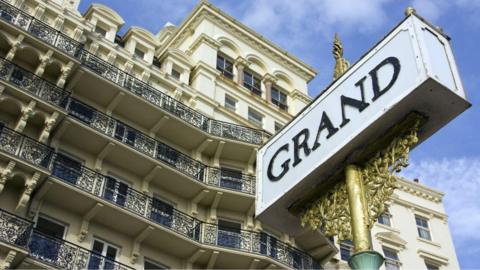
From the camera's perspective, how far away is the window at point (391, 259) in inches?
1231

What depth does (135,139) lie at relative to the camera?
24391 millimetres

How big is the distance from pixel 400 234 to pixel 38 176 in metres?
20.8

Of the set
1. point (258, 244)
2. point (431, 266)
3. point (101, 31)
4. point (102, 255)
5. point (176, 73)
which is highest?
point (101, 31)

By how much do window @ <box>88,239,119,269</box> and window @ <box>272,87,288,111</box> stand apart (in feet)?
44.2

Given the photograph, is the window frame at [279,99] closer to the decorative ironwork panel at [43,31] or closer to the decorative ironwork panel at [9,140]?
the decorative ironwork panel at [43,31]

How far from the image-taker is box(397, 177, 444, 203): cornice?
119ft

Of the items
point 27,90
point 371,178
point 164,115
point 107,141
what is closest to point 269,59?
point 164,115

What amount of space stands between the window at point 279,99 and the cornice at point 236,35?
7.00 feet

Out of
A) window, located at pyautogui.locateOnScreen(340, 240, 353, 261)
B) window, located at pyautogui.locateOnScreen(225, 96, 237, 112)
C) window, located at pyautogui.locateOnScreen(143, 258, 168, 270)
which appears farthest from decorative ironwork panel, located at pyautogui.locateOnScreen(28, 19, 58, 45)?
window, located at pyautogui.locateOnScreen(340, 240, 353, 261)

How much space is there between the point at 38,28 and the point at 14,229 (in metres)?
8.31

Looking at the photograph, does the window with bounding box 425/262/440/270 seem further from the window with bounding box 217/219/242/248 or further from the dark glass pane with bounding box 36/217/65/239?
the dark glass pane with bounding box 36/217/65/239

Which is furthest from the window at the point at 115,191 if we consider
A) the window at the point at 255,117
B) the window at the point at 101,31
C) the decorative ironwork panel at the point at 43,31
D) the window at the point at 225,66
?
the window at the point at 225,66

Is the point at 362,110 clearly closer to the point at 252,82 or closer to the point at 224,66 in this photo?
the point at 224,66

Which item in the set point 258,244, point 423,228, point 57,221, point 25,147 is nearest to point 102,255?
point 57,221
